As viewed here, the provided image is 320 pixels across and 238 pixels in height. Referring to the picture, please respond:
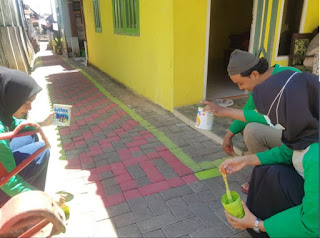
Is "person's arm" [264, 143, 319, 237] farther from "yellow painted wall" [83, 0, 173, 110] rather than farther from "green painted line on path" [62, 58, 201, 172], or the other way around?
"yellow painted wall" [83, 0, 173, 110]

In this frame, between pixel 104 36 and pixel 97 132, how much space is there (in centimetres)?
551

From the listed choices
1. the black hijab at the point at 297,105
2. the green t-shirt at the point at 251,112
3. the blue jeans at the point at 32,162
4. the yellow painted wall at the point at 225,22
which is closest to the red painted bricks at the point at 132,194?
the blue jeans at the point at 32,162

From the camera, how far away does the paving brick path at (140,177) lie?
7.66 feet

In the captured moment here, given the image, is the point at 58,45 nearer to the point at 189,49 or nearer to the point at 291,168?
the point at 189,49

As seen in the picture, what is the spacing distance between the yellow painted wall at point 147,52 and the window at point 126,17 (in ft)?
0.60

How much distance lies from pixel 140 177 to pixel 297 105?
205cm

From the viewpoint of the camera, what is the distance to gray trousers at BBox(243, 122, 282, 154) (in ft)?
8.19

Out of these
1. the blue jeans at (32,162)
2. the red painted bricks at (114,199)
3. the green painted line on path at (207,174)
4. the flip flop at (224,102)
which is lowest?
the red painted bricks at (114,199)

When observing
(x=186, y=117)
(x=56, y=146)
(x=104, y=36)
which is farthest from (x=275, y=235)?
(x=104, y=36)

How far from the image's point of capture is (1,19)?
874 centimetres

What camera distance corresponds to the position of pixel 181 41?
450 centimetres

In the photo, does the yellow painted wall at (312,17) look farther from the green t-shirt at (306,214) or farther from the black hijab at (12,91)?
the black hijab at (12,91)

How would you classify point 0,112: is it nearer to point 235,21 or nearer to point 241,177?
point 241,177

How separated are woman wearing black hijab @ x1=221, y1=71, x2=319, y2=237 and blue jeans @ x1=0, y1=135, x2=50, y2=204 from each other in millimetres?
1691
